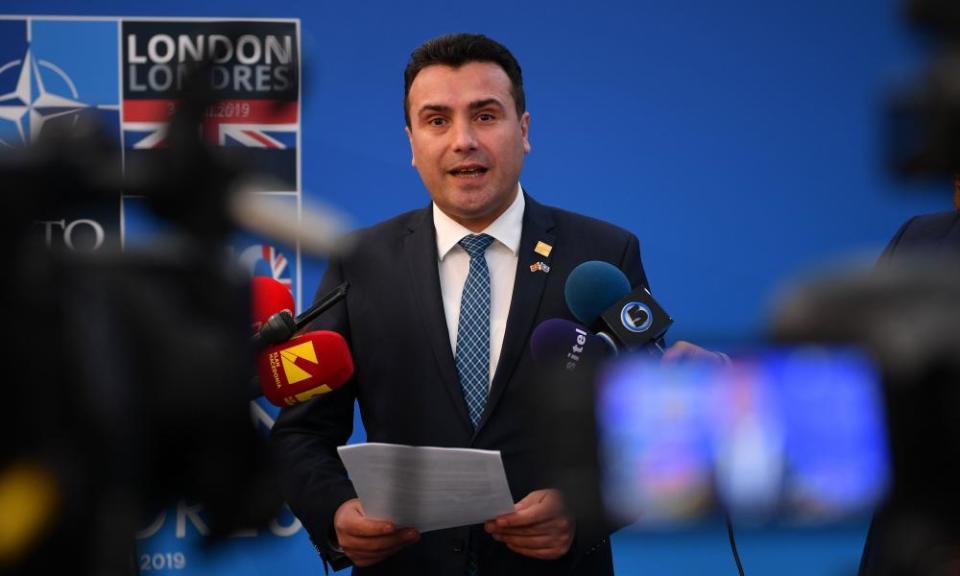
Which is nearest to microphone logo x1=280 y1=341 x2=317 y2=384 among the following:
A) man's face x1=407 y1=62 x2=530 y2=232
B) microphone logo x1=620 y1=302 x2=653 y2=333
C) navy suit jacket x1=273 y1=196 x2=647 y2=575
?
microphone logo x1=620 y1=302 x2=653 y2=333

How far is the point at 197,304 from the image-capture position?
81 centimetres

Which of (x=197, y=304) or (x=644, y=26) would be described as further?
(x=644, y=26)

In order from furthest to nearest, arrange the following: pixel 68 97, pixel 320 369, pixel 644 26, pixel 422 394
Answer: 1. pixel 644 26
2. pixel 68 97
3. pixel 422 394
4. pixel 320 369

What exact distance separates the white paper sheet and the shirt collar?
56 centimetres

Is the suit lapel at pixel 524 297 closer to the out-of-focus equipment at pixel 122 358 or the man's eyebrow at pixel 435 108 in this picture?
the man's eyebrow at pixel 435 108

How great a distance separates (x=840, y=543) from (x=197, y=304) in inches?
120

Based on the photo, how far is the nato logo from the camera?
131 inches

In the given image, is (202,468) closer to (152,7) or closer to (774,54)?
(152,7)

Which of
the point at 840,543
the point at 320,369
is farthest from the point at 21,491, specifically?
the point at 840,543

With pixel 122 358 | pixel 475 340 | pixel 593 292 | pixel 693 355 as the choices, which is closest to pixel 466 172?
pixel 475 340

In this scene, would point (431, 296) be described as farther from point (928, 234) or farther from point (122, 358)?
point (122, 358)

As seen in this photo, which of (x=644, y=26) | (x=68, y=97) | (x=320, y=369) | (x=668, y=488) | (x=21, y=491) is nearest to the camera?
(x=21, y=491)

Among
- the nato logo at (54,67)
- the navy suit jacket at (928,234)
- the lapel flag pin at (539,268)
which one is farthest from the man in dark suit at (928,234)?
the nato logo at (54,67)

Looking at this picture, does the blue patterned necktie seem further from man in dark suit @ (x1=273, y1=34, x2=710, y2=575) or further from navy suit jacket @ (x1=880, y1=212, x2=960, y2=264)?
navy suit jacket @ (x1=880, y1=212, x2=960, y2=264)
